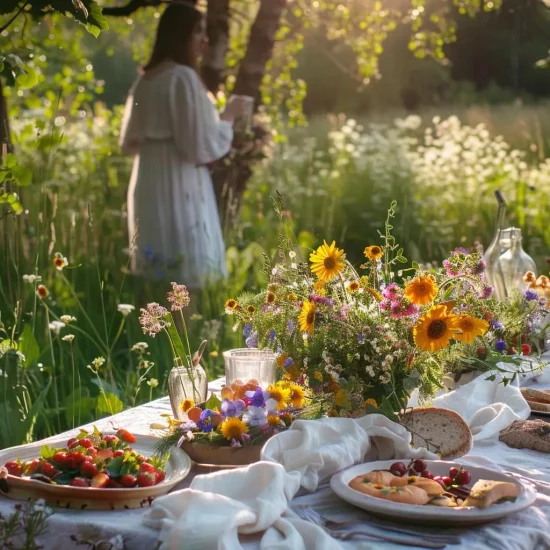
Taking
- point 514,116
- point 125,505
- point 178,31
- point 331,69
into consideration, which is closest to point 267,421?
Answer: point 125,505

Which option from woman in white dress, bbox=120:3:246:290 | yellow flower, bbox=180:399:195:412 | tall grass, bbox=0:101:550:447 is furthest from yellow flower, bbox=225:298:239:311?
woman in white dress, bbox=120:3:246:290

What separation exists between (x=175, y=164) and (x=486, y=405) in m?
3.66

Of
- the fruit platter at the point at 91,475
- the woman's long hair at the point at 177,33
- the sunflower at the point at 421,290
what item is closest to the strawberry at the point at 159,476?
the fruit platter at the point at 91,475

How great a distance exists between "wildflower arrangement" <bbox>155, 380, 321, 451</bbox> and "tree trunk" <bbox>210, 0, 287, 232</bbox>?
4596 mm

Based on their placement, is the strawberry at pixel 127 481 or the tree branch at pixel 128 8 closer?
the strawberry at pixel 127 481

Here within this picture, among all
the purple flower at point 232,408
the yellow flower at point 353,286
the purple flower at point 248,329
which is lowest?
the purple flower at point 232,408

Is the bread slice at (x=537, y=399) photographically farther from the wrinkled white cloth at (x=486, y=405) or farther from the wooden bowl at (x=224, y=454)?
the wooden bowl at (x=224, y=454)

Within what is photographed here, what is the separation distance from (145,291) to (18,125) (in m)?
4.47

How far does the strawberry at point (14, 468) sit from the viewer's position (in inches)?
58.1

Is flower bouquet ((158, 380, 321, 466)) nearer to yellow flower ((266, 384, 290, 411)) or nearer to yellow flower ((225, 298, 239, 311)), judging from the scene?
yellow flower ((266, 384, 290, 411))

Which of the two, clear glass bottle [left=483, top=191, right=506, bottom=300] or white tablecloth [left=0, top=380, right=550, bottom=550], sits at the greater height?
clear glass bottle [left=483, top=191, right=506, bottom=300]

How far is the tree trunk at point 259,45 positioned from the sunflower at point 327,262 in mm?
4769

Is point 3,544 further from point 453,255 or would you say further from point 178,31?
point 178,31

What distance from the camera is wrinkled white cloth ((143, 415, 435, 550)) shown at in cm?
128
